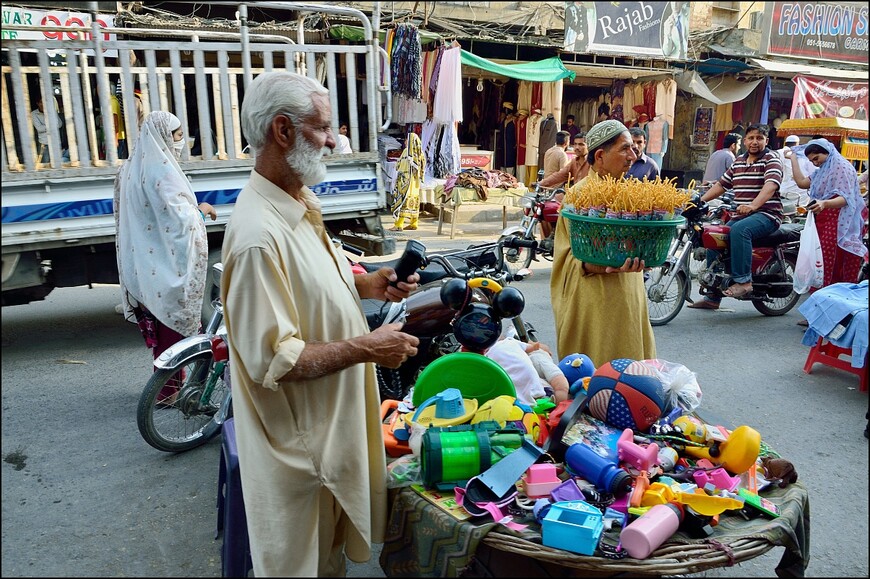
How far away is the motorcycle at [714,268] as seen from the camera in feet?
20.8

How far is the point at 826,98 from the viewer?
13.9 metres

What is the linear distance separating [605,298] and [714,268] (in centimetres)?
401

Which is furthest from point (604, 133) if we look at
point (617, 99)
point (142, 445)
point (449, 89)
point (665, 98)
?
point (617, 99)

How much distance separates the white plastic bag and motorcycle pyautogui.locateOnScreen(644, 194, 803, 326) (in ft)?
1.45

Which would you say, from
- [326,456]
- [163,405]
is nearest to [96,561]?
[163,405]

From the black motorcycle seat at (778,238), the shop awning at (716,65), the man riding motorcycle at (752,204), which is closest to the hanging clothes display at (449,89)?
the man riding motorcycle at (752,204)

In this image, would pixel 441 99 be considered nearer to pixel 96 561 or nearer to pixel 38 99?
pixel 38 99

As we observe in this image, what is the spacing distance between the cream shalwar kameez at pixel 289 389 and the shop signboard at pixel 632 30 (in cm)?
1106

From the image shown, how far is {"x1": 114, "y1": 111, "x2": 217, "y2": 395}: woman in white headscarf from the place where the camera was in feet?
12.9

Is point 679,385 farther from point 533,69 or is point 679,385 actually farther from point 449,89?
point 533,69

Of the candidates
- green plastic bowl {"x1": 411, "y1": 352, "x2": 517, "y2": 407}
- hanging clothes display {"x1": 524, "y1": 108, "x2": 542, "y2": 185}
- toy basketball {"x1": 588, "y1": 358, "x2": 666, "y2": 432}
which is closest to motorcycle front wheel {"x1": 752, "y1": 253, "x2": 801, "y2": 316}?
toy basketball {"x1": 588, "y1": 358, "x2": 666, "y2": 432}

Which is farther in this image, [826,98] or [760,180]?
[826,98]

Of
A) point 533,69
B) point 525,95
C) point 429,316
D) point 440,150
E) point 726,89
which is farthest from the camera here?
point 726,89

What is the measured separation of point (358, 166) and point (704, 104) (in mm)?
12382
